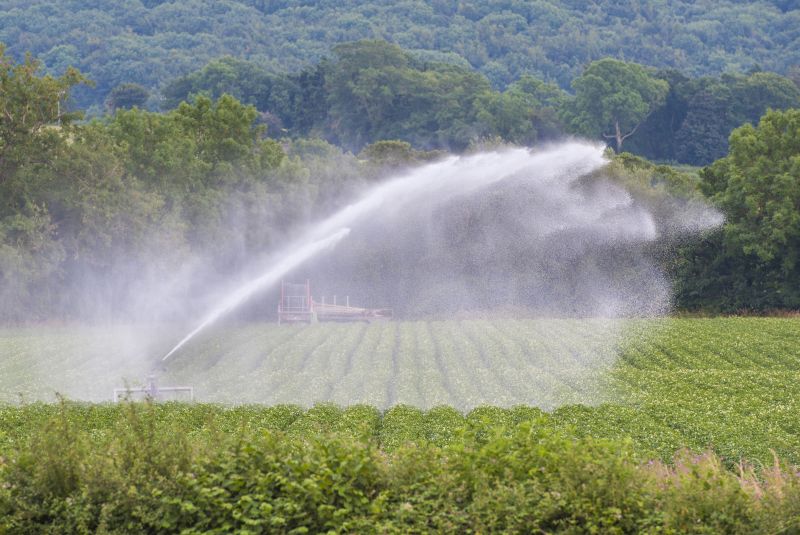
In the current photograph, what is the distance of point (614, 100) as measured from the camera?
133000mm

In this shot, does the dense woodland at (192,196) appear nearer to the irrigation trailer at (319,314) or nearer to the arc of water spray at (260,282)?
the irrigation trailer at (319,314)

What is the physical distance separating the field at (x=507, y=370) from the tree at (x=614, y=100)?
286ft

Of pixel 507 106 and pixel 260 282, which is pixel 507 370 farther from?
pixel 507 106

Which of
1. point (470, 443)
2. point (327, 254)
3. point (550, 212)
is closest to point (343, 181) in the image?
point (327, 254)

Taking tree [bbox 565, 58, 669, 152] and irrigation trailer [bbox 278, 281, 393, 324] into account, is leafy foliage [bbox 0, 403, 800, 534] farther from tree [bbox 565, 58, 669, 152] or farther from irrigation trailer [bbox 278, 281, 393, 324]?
tree [bbox 565, 58, 669, 152]

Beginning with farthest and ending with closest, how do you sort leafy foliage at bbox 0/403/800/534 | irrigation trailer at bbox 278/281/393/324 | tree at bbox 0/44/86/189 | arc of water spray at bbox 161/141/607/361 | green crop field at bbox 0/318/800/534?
irrigation trailer at bbox 278/281/393/324, tree at bbox 0/44/86/189, arc of water spray at bbox 161/141/607/361, green crop field at bbox 0/318/800/534, leafy foliage at bbox 0/403/800/534

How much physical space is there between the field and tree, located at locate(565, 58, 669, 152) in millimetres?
87134

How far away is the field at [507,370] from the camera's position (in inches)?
869

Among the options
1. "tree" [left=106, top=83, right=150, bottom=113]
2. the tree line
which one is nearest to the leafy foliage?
the tree line

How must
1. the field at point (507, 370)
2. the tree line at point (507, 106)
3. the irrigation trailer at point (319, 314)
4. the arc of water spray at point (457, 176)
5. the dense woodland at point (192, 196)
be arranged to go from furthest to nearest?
the tree line at point (507, 106), the irrigation trailer at point (319, 314), the dense woodland at point (192, 196), the arc of water spray at point (457, 176), the field at point (507, 370)

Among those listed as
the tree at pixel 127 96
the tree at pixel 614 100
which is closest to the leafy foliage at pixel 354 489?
the tree at pixel 614 100

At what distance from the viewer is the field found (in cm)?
2208

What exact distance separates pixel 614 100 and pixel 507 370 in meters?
105

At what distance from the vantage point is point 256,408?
2302cm
